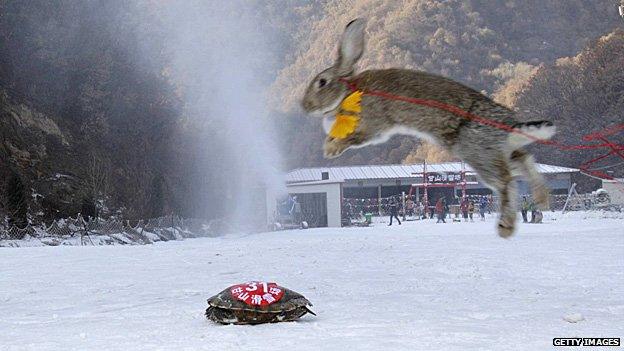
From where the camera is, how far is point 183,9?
9.92 feet

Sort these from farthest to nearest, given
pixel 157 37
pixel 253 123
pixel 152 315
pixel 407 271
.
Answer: pixel 407 271 < pixel 152 315 < pixel 157 37 < pixel 253 123

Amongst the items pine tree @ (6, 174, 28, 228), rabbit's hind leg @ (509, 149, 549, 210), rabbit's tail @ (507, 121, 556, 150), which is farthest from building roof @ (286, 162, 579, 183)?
pine tree @ (6, 174, 28, 228)

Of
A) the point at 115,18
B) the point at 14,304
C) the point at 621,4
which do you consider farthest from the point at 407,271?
the point at 621,4

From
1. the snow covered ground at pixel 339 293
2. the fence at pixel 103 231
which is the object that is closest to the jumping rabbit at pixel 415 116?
the snow covered ground at pixel 339 293

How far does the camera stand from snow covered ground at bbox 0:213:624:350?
12453 millimetres

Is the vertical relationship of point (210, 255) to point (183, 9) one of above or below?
below

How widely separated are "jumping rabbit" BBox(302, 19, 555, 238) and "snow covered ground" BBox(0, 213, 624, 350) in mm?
6345

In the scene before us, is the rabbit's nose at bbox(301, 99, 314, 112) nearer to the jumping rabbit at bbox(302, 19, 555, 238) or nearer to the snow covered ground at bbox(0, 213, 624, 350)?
the jumping rabbit at bbox(302, 19, 555, 238)

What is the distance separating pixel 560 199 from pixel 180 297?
46.4 metres

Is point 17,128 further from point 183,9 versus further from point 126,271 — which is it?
point 183,9
